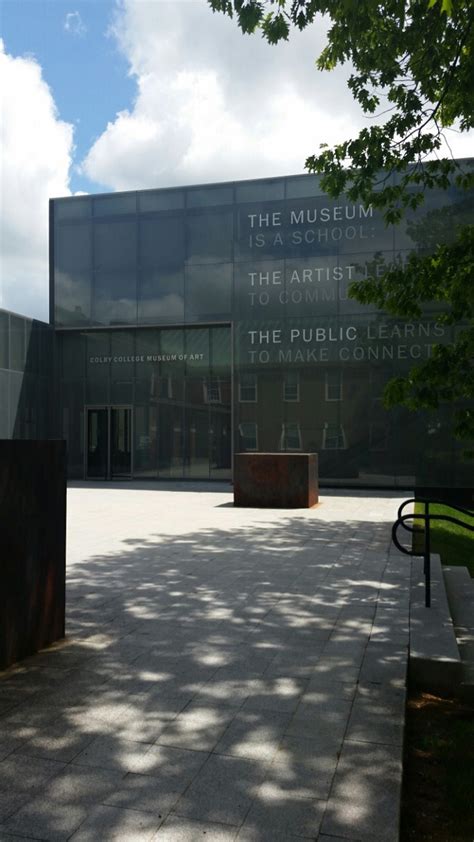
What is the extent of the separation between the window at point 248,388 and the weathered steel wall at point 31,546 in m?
18.2

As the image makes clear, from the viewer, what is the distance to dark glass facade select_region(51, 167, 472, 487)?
2180 cm

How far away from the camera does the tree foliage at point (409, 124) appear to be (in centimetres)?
753

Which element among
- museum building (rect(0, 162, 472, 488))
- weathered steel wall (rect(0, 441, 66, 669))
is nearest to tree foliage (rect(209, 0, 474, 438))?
weathered steel wall (rect(0, 441, 66, 669))

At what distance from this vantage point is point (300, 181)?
75.4 feet

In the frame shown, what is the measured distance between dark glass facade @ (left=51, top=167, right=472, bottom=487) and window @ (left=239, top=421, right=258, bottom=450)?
0.05 metres

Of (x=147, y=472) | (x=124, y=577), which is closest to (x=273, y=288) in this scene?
(x=147, y=472)

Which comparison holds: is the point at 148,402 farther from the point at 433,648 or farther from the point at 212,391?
the point at 433,648

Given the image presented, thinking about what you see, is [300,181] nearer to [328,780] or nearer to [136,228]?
[136,228]

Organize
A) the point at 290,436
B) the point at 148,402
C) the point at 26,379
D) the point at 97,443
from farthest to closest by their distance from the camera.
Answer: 1. the point at 97,443
2. the point at 148,402
3. the point at 26,379
4. the point at 290,436

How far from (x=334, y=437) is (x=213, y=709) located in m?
18.5

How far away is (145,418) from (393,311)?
1810 centimetres

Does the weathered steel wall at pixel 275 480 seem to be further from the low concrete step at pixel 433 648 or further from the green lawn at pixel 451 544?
the low concrete step at pixel 433 648

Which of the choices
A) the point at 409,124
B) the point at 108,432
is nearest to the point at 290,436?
the point at 108,432

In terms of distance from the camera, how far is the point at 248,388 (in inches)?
922
